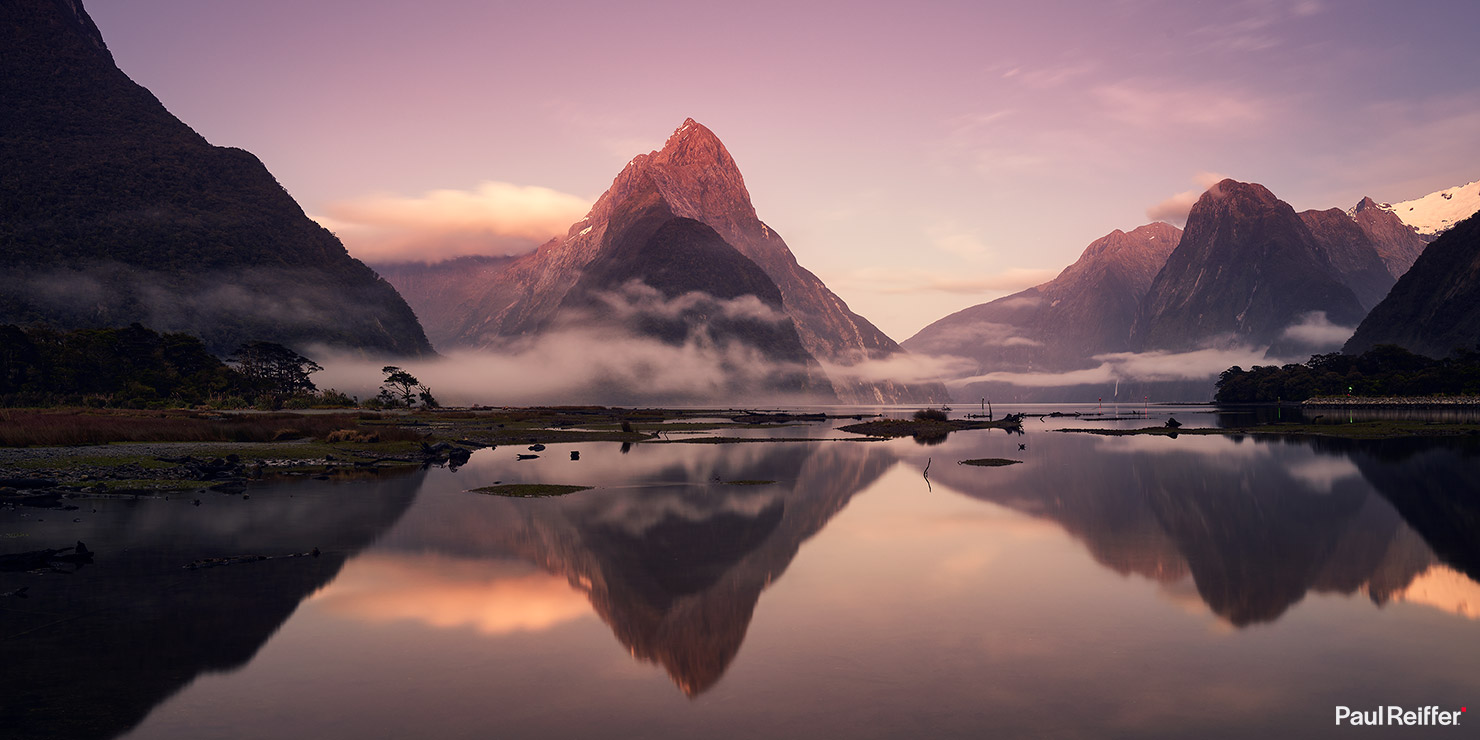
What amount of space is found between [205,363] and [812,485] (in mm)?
119440

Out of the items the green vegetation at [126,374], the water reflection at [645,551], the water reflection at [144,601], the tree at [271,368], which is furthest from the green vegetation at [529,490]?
the tree at [271,368]

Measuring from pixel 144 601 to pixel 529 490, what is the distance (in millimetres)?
22144

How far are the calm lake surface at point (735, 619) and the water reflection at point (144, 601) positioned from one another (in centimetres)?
10

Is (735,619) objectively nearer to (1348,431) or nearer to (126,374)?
(1348,431)

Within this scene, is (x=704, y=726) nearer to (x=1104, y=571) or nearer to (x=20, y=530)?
(x=1104, y=571)

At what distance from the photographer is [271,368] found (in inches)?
5595

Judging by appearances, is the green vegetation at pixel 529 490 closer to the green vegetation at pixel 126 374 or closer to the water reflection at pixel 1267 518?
the water reflection at pixel 1267 518

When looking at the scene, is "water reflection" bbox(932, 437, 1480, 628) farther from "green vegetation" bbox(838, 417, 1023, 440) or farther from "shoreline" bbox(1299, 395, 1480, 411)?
"shoreline" bbox(1299, 395, 1480, 411)

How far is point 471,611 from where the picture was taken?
1794 cm

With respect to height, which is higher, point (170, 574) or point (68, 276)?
point (68, 276)

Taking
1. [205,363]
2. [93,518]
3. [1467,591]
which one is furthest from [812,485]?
[205,363]

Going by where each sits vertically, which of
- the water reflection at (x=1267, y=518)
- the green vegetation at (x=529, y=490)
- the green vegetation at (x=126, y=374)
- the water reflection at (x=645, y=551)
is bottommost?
the water reflection at (x=1267, y=518)

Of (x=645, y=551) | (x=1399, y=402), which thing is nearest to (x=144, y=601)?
(x=645, y=551)

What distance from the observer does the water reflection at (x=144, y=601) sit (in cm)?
1234
